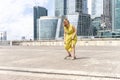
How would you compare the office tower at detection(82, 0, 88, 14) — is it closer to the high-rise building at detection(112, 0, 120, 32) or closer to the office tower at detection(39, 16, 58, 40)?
the high-rise building at detection(112, 0, 120, 32)

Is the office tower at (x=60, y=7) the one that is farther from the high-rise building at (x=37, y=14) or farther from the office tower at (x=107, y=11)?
the office tower at (x=107, y=11)

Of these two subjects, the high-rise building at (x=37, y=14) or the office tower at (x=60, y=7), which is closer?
the high-rise building at (x=37, y=14)

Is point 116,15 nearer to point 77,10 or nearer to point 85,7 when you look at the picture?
point 77,10

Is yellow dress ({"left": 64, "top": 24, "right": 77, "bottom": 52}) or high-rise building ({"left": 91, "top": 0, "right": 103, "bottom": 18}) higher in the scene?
high-rise building ({"left": 91, "top": 0, "right": 103, "bottom": 18})

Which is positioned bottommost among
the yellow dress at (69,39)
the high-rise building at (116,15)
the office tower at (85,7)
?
the yellow dress at (69,39)

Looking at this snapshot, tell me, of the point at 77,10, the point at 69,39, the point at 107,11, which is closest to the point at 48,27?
the point at 77,10

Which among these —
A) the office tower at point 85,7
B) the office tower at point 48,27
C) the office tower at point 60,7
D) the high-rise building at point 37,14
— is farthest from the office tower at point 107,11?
the high-rise building at point 37,14

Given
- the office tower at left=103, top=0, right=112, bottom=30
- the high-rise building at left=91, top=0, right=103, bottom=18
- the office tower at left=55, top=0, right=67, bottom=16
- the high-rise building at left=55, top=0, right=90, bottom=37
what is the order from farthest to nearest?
the high-rise building at left=91, top=0, right=103, bottom=18, the office tower at left=55, top=0, right=67, bottom=16, the office tower at left=103, top=0, right=112, bottom=30, the high-rise building at left=55, top=0, right=90, bottom=37

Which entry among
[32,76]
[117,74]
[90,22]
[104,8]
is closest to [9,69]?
[32,76]

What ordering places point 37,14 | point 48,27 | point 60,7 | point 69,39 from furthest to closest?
point 60,7 < point 37,14 < point 48,27 < point 69,39

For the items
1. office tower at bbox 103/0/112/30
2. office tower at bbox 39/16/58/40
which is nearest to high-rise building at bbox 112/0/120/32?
office tower at bbox 103/0/112/30

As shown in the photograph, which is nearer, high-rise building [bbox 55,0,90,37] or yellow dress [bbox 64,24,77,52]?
yellow dress [bbox 64,24,77,52]

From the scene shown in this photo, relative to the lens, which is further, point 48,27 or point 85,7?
point 85,7

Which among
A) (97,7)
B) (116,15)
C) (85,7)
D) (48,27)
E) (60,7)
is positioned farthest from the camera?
(97,7)
